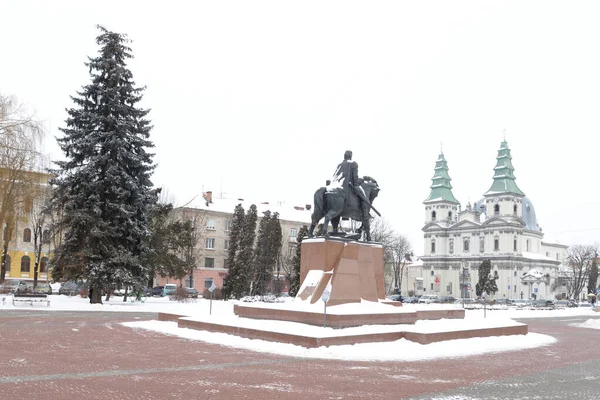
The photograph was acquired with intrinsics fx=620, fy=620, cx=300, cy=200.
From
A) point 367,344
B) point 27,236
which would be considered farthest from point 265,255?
point 367,344

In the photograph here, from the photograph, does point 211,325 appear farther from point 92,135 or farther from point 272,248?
point 272,248

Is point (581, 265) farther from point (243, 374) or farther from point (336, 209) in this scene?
point (243, 374)

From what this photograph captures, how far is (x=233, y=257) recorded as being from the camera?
57.5m

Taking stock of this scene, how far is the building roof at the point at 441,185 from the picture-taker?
4727 inches

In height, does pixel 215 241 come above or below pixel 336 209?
above

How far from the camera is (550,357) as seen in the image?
50.8 ft

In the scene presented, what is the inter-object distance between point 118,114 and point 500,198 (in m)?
86.3

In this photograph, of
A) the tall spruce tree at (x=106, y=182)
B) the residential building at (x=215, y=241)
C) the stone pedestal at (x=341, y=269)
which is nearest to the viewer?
the stone pedestal at (x=341, y=269)

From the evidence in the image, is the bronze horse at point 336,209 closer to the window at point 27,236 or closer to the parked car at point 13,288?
the parked car at point 13,288

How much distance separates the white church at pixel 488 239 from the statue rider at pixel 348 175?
84.5 metres

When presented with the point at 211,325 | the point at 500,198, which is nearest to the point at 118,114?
the point at 211,325

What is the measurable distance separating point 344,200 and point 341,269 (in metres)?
2.77

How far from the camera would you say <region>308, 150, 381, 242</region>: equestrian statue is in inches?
810

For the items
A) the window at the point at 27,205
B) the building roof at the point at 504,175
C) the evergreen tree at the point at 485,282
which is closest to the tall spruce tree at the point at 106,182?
the window at the point at 27,205
